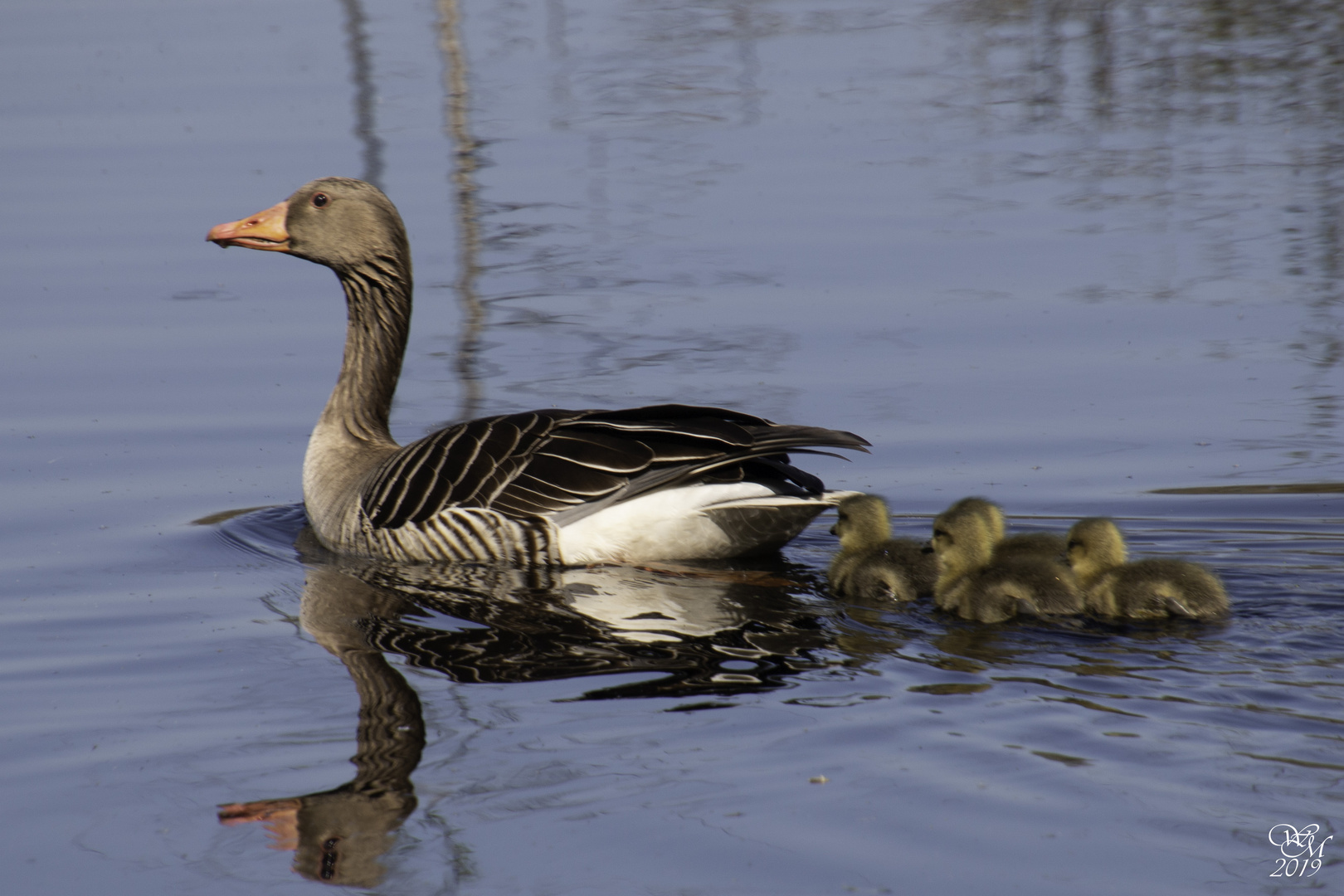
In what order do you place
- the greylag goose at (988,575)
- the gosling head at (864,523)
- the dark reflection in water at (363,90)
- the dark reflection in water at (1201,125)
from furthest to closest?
the dark reflection in water at (363,90) → the dark reflection in water at (1201,125) → the gosling head at (864,523) → the greylag goose at (988,575)

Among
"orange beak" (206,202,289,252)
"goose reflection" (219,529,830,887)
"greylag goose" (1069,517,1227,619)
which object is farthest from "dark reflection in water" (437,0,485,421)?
"greylag goose" (1069,517,1227,619)

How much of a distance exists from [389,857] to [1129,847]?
2.14 metres

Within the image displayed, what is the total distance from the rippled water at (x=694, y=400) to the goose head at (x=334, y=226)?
51.2 inches

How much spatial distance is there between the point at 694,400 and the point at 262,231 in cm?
273

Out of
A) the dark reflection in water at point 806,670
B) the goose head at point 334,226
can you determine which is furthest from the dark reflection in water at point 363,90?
the dark reflection in water at point 806,670

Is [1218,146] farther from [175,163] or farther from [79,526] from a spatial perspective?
[79,526]

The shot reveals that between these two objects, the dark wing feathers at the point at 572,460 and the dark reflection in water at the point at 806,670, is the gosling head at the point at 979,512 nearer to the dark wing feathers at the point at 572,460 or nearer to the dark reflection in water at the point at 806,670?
the dark reflection in water at the point at 806,670

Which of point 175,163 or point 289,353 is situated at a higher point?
point 175,163

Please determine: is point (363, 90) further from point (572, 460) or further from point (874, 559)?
point (874, 559)

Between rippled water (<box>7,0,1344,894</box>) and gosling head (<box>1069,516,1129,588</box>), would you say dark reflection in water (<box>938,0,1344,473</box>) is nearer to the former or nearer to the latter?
rippled water (<box>7,0,1344,894</box>)

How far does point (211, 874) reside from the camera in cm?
473

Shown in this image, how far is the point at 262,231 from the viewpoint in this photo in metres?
8.93

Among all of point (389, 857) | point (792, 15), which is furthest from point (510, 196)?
point (389, 857)

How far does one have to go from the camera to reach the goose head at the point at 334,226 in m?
8.94
